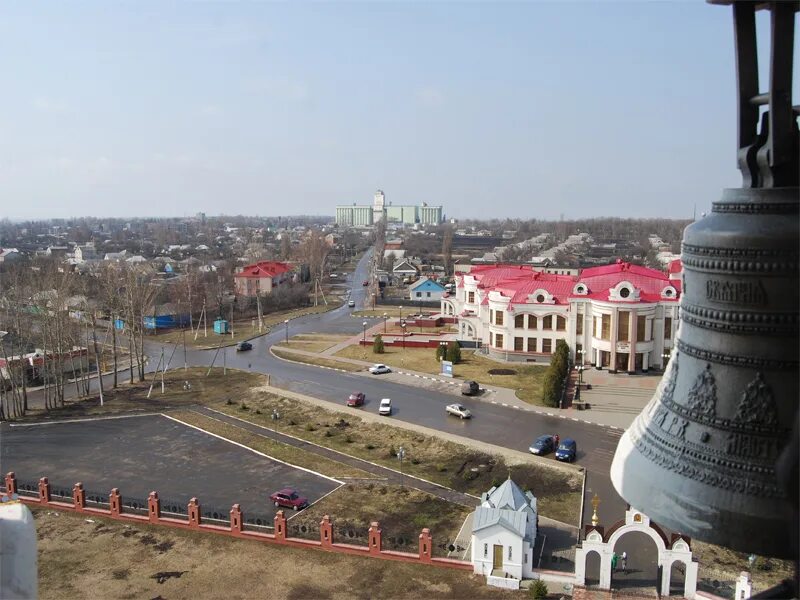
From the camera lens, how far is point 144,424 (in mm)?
26812

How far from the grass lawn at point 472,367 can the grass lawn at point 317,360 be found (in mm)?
1370

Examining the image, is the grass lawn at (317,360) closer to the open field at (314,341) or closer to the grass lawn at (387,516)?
the open field at (314,341)

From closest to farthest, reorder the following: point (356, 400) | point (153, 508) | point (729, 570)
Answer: point (729, 570)
point (153, 508)
point (356, 400)

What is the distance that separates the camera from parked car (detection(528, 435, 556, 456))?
22.5 metres

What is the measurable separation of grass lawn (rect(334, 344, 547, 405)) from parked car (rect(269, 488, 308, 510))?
1343 centimetres

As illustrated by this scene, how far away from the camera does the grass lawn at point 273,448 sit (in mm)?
21297

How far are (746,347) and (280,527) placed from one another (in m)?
14.7

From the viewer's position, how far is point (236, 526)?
16.9 meters

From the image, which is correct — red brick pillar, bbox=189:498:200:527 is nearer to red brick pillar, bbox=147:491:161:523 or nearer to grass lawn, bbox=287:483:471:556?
red brick pillar, bbox=147:491:161:523

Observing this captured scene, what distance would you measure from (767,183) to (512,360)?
34.1 meters

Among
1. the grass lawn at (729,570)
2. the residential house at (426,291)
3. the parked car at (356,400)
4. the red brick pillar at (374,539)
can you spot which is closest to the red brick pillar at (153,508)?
the red brick pillar at (374,539)

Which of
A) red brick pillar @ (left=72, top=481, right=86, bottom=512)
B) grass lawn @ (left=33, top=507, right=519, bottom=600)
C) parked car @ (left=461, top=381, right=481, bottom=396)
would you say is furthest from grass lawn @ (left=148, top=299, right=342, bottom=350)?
grass lawn @ (left=33, top=507, right=519, bottom=600)

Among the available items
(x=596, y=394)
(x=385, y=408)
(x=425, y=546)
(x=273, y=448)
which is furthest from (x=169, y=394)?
(x=425, y=546)

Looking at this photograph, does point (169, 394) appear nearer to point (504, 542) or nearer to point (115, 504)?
point (115, 504)
